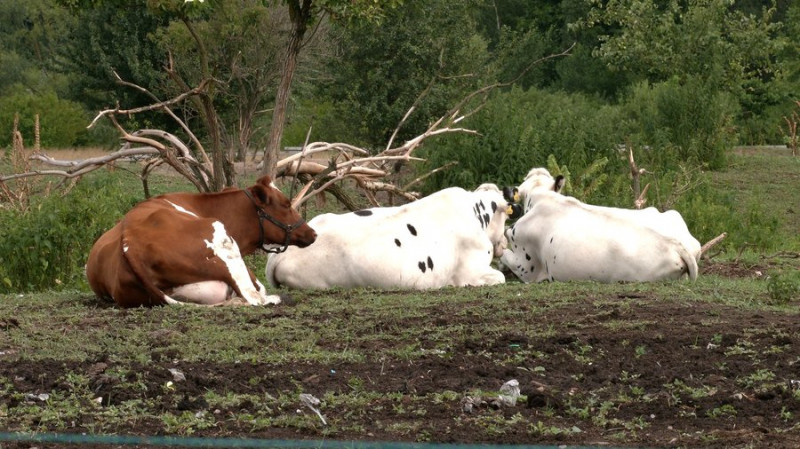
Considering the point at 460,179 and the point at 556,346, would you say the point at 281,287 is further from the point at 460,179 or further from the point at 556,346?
the point at 460,179

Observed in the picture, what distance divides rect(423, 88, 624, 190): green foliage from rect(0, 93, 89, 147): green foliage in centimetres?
2286

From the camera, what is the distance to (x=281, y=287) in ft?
38.0

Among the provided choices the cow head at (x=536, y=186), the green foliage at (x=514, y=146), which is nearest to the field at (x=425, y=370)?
the cow head at (x=536, y=186)

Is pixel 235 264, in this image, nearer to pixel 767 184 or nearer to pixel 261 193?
pixel 261 193

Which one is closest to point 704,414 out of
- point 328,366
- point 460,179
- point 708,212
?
point 328,366

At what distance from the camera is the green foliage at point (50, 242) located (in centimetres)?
1300

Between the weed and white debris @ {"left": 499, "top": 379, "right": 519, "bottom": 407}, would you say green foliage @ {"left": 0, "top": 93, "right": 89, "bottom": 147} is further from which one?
the weed

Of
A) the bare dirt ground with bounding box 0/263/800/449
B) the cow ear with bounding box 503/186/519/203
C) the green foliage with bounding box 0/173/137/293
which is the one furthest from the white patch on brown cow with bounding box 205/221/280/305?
the cow ear with bounding box 503/186/519/203

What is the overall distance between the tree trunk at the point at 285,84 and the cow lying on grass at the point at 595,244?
2.86 meters

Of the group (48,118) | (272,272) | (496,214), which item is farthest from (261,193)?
(48,118)

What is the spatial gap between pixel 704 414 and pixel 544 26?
5174 centimetres

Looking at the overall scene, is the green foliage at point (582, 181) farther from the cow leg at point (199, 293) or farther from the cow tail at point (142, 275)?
the cow tail at point (142, 275)

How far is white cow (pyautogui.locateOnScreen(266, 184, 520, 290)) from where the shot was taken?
37.6 feet

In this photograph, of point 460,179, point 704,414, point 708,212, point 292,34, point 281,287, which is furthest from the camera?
point 460,179
